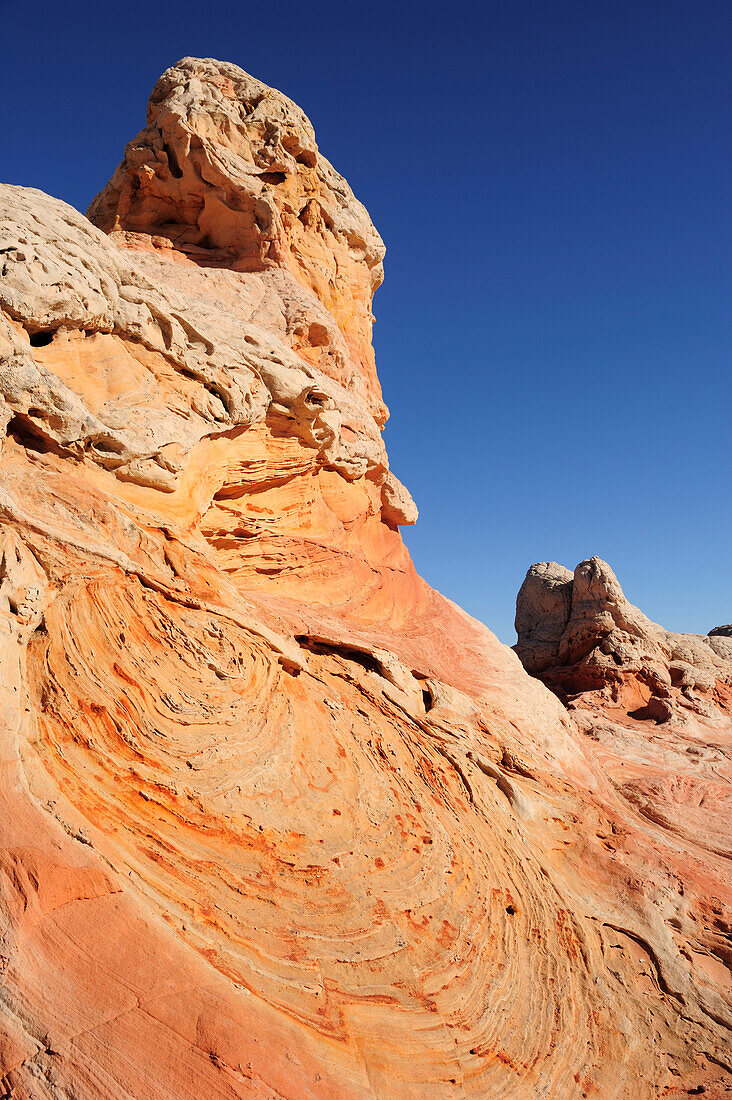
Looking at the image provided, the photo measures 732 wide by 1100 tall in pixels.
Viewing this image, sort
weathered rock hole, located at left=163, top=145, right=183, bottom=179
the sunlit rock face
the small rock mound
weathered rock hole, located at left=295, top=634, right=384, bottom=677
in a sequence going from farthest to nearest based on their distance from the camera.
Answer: the small rock mound → weathered rock hole, located at left=163, top=145, right=183, bottom=179 → weathered rock hole, located at left=295, top=634, right=384, bottom=677 → the sunlit rock face

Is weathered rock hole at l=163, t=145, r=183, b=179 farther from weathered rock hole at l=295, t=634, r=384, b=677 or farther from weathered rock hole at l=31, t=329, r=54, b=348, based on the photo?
weathered rock hole at l=295, t=634, r=384, b=677

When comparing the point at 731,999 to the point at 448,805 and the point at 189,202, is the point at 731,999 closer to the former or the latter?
the point at 448,805

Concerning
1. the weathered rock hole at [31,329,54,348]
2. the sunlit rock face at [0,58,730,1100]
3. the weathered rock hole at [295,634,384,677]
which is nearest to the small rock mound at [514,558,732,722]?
the sunlit rock face at [0,58,730,1100]

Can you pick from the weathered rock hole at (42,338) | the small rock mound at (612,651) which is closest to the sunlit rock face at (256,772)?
the weathered rock hole at (42,338)

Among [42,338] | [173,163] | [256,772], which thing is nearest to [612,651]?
[256,772]

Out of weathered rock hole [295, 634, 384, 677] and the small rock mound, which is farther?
the small rock mound

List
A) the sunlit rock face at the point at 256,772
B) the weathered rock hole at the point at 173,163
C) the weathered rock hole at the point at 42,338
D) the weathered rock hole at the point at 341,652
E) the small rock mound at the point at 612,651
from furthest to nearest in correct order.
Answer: the small rock mound at the point at 612,651 < the weathered rock hole at the point at 173,163 < the weathered rock hole at the point at 341,652 < the weathered rock hole at the point at 42,338 < the sunlit rock face at the point at 256,772

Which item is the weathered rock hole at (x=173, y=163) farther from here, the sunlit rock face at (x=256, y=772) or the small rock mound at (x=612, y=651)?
the small rock mound at (x=612, y=651)

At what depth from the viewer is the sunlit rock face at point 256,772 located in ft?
13.1

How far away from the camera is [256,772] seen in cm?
643

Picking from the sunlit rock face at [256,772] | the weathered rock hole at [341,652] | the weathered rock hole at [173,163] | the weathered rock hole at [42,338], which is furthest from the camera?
the weathered rock hole at [173,163]

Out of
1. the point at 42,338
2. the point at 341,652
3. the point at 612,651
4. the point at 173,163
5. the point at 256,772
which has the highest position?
the point at 173,163

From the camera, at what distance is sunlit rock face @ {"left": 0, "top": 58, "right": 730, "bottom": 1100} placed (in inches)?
157

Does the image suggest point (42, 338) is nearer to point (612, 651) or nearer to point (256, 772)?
point (256, 772)
